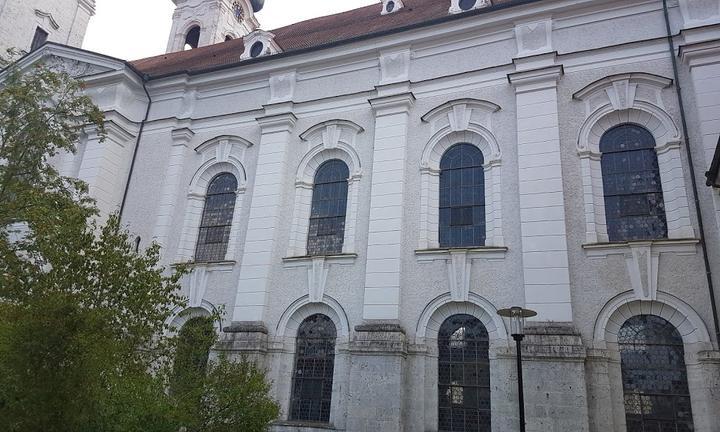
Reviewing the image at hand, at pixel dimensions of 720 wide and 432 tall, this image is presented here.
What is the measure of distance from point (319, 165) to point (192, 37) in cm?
1815

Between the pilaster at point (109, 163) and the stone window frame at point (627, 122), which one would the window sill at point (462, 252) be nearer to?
the stone window frame at point (627, 122)

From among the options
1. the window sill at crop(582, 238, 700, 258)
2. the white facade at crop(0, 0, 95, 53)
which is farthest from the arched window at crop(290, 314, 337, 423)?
the white facade at crop(0, 0, 95, 53)

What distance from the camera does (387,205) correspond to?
14.0m

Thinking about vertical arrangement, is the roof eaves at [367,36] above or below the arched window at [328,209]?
above

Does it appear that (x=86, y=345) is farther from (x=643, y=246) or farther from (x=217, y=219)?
(x=643, y=246)

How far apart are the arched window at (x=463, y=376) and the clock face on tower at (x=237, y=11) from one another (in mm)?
24696

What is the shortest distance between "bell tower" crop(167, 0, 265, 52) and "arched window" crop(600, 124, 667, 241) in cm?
2218

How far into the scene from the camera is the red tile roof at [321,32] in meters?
17.1

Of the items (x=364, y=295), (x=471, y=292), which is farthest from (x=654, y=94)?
(x=364, y=295)

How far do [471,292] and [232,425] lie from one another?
6255mm

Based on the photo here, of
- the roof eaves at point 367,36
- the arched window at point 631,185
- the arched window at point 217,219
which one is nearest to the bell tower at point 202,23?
the roof eaves at point 367,36

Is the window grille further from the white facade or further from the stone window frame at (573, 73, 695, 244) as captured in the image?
the stone window frame at (573, 73, 695, 244)

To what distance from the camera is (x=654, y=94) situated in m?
12.8

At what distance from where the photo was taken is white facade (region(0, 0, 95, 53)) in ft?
80.5
